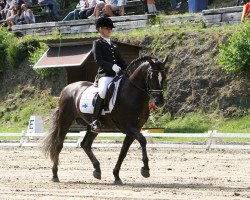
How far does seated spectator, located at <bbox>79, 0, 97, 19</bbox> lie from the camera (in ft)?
102

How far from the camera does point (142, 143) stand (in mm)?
13359

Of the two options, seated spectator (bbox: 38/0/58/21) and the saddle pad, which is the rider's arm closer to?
the saddle pad

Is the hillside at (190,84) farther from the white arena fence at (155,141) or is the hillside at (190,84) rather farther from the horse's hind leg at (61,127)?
the horse's hind leg at (61,127)

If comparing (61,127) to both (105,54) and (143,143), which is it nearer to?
(105,54)

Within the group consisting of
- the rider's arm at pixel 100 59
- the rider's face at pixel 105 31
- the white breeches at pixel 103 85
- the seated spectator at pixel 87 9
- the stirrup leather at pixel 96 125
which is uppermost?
the rider's face at pixel 105 31

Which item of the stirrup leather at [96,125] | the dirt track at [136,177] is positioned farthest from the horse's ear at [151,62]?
the dirt track at [136,177]

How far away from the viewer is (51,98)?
3067 cm

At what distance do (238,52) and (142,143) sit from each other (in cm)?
1237

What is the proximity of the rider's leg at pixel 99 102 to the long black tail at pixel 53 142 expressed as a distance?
1247 mm

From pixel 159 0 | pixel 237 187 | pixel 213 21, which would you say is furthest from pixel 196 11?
pixel 237 187

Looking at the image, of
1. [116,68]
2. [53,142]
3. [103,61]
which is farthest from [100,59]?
[53,142]

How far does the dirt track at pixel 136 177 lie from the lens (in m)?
12.1

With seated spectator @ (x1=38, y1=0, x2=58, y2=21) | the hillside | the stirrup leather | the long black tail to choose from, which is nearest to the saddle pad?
the stirrup leather

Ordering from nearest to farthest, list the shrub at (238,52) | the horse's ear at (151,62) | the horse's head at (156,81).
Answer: the horse's head at (156,81) → the horse's ear at (151,62) → the shrub at (238,52)
